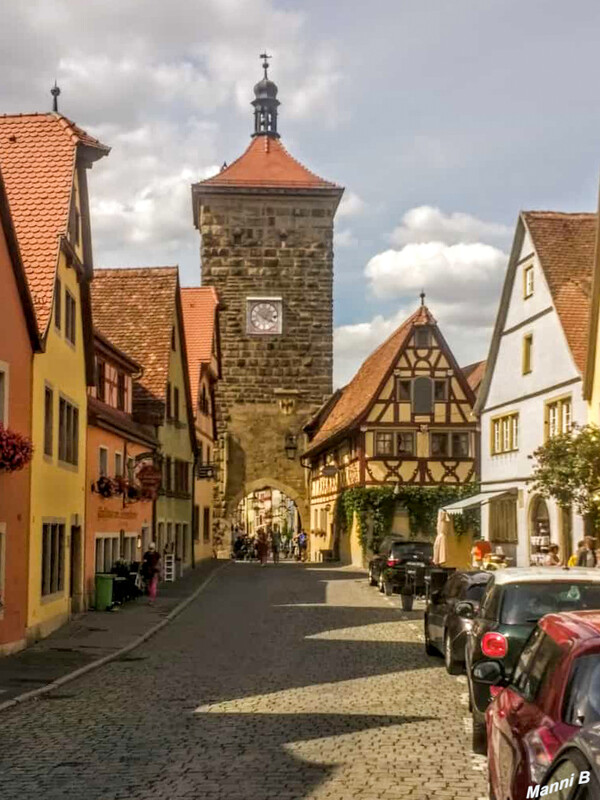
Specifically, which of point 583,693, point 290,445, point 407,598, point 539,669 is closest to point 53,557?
point 407,598

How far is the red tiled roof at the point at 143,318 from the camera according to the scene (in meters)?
37.6

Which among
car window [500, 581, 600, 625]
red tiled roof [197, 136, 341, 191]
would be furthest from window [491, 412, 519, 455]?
red tiled roof [197, 136, 341, 191]

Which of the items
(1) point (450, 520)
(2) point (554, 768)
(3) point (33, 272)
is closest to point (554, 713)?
(2) point (554, 768)

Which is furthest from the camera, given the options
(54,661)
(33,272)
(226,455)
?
(226,455)

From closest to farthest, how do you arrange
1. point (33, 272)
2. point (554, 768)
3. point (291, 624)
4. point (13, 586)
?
point (554, 768) → point (13, 586) → point (33, 272) → point (291, 624)

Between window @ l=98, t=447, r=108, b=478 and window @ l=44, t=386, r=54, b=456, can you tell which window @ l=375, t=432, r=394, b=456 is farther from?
window @ l=44, t=386, r=54, b=456

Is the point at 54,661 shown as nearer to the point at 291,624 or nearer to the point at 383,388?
the point at 291,624

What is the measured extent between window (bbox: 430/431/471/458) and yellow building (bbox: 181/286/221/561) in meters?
8.68

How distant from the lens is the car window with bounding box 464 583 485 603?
15.3 metres

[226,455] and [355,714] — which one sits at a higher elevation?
[226,455]

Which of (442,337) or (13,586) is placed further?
(442,337)

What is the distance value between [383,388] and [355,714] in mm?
35838

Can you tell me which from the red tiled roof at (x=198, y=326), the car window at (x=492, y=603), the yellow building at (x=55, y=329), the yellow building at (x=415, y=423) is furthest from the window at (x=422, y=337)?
the car window at (x=492, y=603)

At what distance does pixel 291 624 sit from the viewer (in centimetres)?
2375
